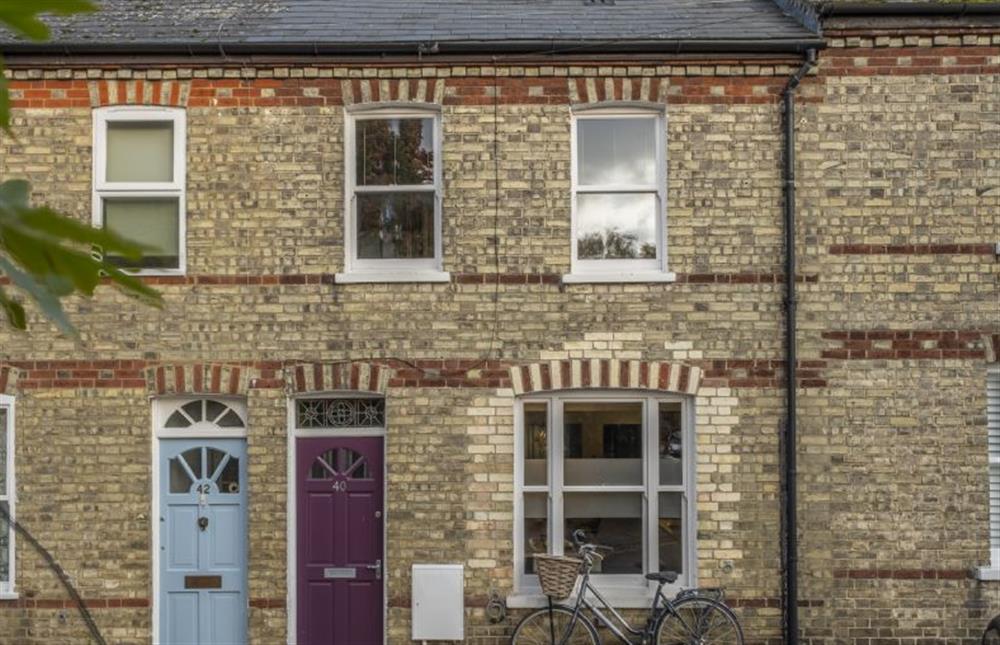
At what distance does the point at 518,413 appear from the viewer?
1119 centimetres

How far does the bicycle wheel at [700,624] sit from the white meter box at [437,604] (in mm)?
1782

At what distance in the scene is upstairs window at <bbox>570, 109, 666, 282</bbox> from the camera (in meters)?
11.3

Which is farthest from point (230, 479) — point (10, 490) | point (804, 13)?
point (804, 13)

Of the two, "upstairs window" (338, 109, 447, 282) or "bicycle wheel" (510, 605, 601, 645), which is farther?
"upstairs window" (338, 109, 447, 282)

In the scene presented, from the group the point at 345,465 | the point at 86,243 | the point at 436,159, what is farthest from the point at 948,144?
the point at 86,243

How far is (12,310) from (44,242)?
163mm

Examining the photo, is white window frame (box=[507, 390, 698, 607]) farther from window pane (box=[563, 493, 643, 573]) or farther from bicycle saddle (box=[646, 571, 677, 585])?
bicycle saddle (box=[646, 571, 677, 585])

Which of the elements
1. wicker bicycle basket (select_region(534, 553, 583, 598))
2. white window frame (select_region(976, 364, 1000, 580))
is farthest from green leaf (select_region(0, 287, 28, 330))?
white window frame (select_region(976, 364, 1000, 580))

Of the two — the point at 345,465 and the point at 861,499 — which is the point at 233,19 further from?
the point at 861,499

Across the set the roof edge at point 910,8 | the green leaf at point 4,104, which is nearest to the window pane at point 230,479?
the roof edge at point 910,8

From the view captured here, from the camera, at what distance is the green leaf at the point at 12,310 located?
110 cm

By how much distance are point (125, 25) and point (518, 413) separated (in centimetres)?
510

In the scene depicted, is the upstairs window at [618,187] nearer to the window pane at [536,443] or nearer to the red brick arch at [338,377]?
the window pane at [536,443]

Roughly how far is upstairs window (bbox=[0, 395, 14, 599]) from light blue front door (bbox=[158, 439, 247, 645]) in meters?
1.34
